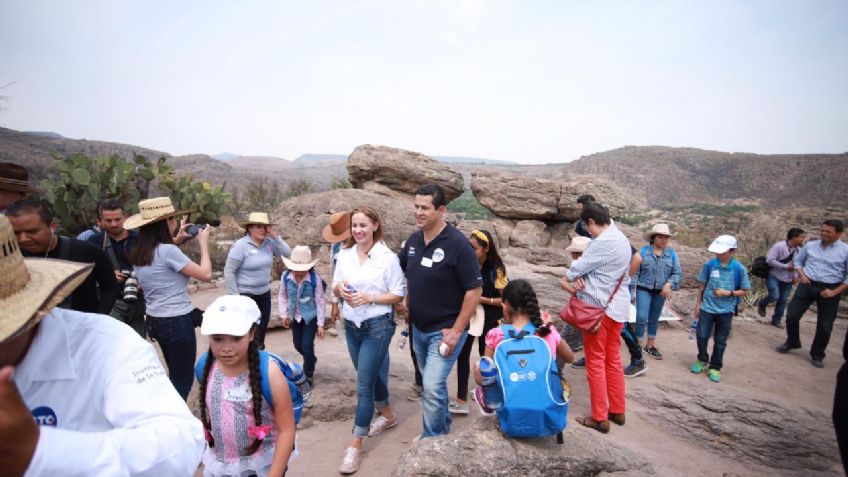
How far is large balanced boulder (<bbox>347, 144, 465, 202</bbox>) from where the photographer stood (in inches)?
434

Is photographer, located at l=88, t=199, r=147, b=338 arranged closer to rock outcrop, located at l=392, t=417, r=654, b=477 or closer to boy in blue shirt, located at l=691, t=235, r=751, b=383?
rock outcrop, located at l=392, t=417, r=654, b=477

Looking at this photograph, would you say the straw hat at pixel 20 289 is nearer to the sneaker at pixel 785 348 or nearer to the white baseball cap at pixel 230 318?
the white baseball cap at pixel 230 318

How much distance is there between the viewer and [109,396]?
3.37 ft

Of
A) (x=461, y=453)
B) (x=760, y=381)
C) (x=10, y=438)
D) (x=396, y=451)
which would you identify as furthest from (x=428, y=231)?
(x=760, y=381)

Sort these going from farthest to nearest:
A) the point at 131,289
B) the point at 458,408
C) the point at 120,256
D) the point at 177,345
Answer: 1. the point at 458,408
2. the point at 120,256
3. the point at 131,289
4. the point at 177,345

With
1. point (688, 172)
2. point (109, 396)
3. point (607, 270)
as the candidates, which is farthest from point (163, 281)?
point (688, 172)

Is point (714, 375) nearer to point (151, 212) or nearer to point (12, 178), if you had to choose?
point (151, 212)

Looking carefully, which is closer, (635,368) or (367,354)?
(367,354)

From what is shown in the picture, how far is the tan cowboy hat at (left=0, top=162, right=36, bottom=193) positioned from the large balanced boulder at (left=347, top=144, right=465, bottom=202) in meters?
8.15

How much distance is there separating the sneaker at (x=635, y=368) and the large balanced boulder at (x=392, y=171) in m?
7.11

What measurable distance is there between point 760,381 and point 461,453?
5130 mm

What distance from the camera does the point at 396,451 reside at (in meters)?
3.42

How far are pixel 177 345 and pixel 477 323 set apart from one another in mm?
2612

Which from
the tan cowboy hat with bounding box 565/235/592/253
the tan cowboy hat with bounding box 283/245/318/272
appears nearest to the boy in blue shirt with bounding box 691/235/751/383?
the tan cowboy hat with bounding box 565/235/592/253
